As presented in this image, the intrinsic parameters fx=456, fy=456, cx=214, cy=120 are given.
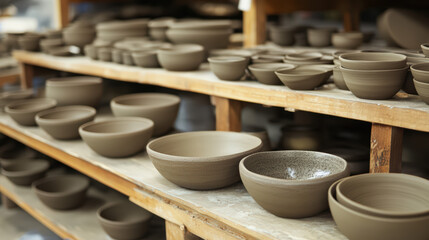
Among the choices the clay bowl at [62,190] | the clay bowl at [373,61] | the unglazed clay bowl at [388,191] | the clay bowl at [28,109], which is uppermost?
the clay bowl at [373,61]

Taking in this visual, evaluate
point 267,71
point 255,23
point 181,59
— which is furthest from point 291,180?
point 255,23

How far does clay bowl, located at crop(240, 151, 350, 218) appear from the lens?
126 centimetres

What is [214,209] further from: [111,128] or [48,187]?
[48,187]

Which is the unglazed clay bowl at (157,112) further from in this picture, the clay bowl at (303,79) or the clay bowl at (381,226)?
the clay bowl at (381,226)

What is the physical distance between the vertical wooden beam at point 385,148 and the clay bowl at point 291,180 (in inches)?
5.0

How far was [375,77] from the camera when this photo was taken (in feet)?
4.69

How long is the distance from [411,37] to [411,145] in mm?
619

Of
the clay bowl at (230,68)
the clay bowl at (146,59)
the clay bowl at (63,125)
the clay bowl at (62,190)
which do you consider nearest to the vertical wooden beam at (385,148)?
the clay bowl at (230,68)

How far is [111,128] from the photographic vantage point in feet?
7.25

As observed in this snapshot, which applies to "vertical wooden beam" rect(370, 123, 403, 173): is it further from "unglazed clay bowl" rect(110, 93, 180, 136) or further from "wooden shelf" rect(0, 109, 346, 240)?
"unglazed clay bowl" rect(110, 93, 180, 136)

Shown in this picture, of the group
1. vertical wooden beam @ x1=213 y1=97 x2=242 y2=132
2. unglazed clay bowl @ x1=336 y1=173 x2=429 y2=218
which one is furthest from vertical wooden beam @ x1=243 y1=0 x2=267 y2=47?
unglazed clay bowl @ x1=336 y1=173 x2=429 y2=218

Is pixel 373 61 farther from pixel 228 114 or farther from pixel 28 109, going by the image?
pixel 28 109

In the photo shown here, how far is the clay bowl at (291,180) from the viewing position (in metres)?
1.26

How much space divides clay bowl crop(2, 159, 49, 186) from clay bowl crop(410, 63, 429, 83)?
2.41m
